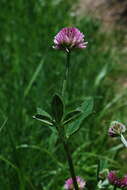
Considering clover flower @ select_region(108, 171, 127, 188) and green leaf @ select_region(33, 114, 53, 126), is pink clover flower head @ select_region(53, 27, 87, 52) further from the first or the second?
clover flower @ select_region(108, 171, 127, 188)

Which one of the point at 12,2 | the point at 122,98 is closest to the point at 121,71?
the point at 122,98

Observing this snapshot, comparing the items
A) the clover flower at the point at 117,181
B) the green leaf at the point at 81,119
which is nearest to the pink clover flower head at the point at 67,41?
the green leaf at the point at 81,119

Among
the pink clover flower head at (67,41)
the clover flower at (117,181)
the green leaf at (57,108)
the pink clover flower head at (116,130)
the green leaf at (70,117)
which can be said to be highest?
the pink clover flower head at (67,41)

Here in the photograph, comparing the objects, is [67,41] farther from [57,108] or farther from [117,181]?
[117,181]

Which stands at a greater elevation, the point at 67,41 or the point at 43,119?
the point at 67,41

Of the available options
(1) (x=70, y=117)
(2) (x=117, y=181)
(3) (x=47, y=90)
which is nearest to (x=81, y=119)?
(1) (x=70, y=117)

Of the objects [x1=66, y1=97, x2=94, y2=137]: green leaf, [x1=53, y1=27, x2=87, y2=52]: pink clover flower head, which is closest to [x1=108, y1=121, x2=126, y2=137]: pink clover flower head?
[x1=66, y1=97, x2=94, y2=137]: green leaf

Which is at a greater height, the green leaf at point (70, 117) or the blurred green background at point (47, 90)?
the blurred green background at point (47, 90)

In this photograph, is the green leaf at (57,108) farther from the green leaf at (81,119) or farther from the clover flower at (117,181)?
the clover flower at (117,181)
